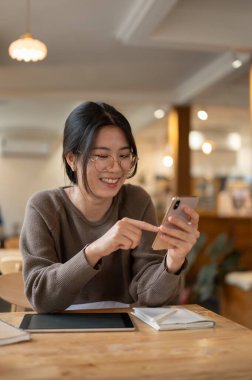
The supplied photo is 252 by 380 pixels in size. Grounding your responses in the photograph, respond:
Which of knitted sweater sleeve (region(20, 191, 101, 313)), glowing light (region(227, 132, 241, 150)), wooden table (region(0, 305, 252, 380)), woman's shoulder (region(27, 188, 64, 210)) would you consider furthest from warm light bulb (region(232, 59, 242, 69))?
glowing light (region(227, 132, 241, 150))

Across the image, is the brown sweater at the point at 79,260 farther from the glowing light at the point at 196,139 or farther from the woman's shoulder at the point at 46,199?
the glowing light at the point at 196,139

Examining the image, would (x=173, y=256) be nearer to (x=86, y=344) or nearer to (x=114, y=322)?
(x=114, y=322)

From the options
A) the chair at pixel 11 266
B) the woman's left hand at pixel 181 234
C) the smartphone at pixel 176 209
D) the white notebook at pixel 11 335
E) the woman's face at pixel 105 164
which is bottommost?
the chair at pixel 11 266

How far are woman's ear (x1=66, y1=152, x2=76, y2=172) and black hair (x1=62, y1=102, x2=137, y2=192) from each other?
13 mm

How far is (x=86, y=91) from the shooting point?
6.73 metres

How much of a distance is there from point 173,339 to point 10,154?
34.5ft

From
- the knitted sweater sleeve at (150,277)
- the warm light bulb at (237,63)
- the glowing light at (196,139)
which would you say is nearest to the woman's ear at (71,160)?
the knitted sweater sleeve at (150,277)

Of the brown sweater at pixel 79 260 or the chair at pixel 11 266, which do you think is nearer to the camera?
the brown sweater at pixel 79 260

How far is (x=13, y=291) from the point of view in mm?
1709

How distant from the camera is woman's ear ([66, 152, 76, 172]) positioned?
169cm

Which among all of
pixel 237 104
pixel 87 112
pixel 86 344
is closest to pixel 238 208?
pixel 237 104

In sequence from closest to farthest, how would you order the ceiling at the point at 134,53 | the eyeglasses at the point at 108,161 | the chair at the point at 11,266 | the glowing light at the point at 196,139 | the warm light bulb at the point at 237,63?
the eyeglasses at the point at 108,161 → the chair at the point at 11,266 → the ceiling at the point at 134,53 → the warm light bulb at the point at 237,63 → the glowing light at the point at 196,139

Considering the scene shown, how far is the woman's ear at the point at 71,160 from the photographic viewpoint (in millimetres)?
1693

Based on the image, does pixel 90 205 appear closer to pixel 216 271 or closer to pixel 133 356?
pixel 133 356
